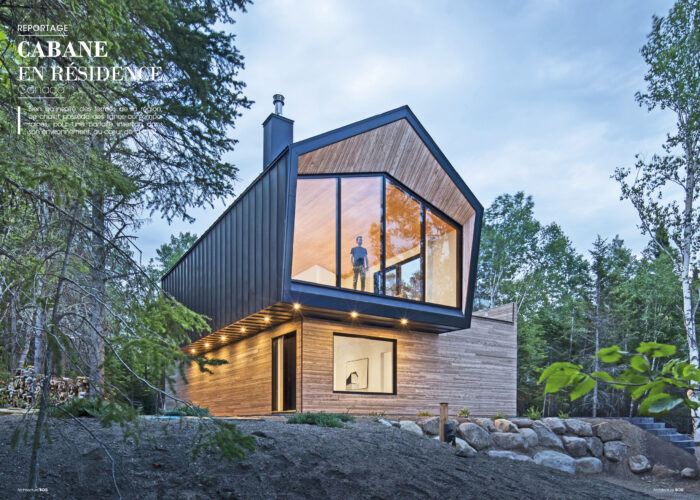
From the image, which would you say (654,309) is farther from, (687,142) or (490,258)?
(687,142)

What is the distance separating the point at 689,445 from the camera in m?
11.6

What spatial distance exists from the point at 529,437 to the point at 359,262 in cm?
486

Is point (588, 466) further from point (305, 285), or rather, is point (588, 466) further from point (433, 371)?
point (305, 285)

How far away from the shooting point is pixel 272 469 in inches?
179

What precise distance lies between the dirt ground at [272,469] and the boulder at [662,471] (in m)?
4.92

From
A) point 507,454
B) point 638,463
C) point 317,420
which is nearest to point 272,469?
point 317,420

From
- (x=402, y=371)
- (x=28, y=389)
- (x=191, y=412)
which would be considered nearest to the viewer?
(x=191, y=412)

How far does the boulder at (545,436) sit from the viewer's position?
9906 millimetres

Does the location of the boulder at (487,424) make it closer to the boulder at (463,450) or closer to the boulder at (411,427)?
the boulder at (463,450)

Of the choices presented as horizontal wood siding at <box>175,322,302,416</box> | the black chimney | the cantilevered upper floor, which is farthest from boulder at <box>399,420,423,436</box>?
the black chimney

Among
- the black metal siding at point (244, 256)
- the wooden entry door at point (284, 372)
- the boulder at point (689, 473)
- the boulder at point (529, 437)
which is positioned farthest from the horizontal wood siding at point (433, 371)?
the boulder at point (689, 473)

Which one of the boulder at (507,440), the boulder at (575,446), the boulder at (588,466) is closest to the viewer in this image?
the boulder at (507,440)

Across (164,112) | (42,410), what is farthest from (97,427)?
(164,112)

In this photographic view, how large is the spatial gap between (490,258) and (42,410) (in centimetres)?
2661
